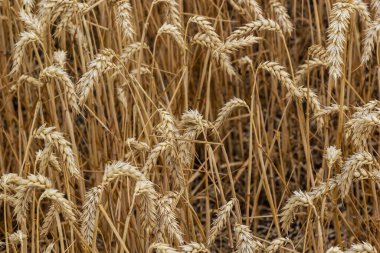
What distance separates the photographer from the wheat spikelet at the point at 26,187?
1832 millimetres

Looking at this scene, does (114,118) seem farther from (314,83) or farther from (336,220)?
(314,83)

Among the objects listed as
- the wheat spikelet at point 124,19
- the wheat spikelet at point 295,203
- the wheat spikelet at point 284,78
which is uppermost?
the wheat spikelet at point 124,19

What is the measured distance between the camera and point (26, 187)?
6.12 ft

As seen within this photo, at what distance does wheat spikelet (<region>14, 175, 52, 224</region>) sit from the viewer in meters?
1.83

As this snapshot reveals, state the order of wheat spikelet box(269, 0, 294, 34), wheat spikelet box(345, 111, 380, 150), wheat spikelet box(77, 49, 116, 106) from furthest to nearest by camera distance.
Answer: wheat spikelet box(269, 0, 294, 34) → wheat spikelet box(77, 49, 116, 106) → wheat spikelet box(345, 111, 380, 150)

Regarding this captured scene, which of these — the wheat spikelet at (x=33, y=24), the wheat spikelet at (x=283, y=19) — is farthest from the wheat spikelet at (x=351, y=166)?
the wheat spikelet at (x=33, y=24)

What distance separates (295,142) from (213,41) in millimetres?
1088

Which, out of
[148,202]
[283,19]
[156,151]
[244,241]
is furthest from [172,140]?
[283,19]

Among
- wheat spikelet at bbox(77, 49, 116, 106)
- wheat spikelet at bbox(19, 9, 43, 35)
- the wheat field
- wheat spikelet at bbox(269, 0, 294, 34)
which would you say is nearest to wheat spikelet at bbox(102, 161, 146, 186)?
the wheat field

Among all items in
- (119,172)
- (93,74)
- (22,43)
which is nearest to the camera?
(119,172)

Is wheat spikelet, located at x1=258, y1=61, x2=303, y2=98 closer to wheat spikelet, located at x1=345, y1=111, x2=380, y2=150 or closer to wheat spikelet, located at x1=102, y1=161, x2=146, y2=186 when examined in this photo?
wheat spikelet, located at x1=345, y1=111, x2=380, y2=150

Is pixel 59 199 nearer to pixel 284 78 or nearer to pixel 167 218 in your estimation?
pixel 167 218

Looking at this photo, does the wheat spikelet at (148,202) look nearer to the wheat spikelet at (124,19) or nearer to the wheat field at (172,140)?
the wheat field at (172,140)

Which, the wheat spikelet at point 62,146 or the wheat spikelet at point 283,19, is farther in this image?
the wheat spikelet at point 283,19
